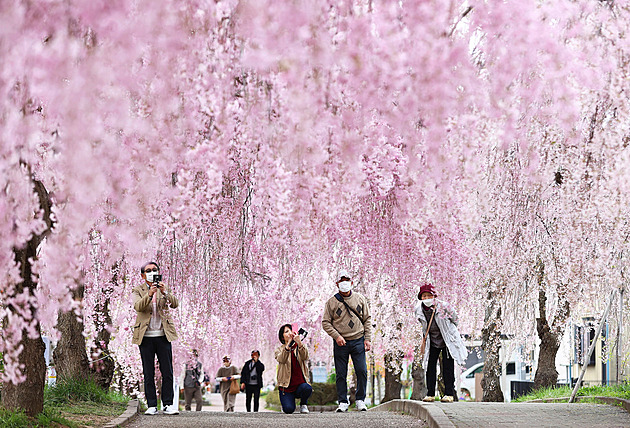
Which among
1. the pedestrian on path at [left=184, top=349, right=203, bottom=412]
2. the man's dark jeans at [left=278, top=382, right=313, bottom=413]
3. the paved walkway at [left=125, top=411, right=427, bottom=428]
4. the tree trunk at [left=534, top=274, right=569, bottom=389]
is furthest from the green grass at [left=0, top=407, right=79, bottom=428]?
the pedestrian on path at [left=184, top=349, right=203, bottom=412]

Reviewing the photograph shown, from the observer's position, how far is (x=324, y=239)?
11.2 meters

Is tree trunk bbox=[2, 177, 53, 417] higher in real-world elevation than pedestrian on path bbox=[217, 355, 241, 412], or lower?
higher

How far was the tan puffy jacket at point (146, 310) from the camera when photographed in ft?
31.9

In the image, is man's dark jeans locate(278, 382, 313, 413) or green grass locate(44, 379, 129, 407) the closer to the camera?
green grass locate(44, 379, 129, 407)

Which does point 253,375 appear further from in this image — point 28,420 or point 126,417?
point 28,420

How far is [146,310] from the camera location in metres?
9.88

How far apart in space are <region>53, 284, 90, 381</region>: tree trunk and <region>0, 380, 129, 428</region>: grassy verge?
0.61 m

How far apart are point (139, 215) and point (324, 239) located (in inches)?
195

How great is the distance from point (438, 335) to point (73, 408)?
4811 millimetres

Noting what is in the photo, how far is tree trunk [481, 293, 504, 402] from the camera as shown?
17453mm

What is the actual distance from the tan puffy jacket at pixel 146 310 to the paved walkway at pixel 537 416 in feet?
11.1

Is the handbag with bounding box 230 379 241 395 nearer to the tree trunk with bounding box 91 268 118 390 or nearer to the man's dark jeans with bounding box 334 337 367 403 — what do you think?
the tree trunk with bounding box 91 268 118 390

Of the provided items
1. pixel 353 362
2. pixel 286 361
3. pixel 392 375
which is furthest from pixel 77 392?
pixel 392 375

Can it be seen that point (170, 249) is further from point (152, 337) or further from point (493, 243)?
point (493, 243)
